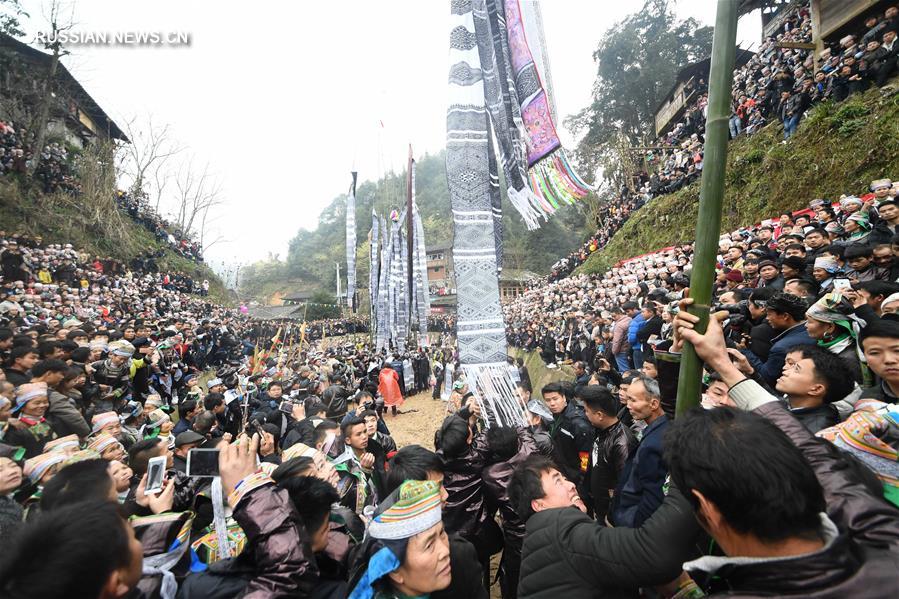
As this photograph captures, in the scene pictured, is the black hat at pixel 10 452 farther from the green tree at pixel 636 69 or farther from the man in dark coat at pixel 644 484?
the green tree at pixel 636 69

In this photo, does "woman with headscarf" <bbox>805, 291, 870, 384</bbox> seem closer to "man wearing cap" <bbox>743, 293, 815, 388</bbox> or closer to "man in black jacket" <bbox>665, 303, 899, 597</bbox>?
"man wearing cap" <bbox>743, 293, 815, 388</bbox>

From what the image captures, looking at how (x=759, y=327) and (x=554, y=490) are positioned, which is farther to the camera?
(x=759, y=327)

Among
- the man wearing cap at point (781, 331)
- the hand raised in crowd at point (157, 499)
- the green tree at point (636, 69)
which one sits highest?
the green tree at point (636, 69)

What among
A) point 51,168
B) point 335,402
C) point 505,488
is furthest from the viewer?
point 51,168

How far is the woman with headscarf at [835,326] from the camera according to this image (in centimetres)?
278

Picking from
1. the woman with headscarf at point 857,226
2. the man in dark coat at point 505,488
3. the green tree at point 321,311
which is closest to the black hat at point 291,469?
the man in dark coat at point 505,488

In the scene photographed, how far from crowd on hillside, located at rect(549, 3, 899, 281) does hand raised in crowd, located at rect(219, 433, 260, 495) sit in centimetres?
510

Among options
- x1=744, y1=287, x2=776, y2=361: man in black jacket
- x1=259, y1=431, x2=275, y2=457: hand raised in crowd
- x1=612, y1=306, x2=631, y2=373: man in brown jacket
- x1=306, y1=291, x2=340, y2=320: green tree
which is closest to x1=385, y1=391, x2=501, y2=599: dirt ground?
x1=612, y1=306, x2=631, y2=373: man in brown jacket

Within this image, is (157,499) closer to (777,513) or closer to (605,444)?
(777,513)

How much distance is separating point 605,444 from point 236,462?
2.42 meters

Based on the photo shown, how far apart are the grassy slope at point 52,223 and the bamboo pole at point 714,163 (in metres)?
23.9

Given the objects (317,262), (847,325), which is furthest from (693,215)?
(317,262)

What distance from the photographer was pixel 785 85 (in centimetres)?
1174

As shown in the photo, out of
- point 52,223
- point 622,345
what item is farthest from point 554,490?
point 52,223
